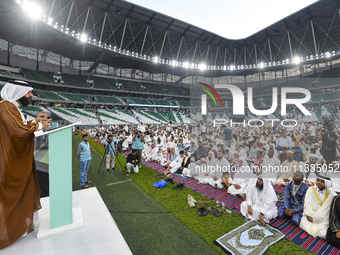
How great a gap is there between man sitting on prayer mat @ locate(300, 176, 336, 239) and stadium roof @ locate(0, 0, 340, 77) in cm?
2121

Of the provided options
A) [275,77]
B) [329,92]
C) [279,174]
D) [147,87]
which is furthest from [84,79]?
[329,92]

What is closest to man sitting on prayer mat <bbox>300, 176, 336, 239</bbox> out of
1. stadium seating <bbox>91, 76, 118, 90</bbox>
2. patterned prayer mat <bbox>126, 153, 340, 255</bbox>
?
patterned prayer mat <bbox>126, 153, 340, 255</bbox>

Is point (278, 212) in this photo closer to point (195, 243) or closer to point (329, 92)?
point (195, 243)

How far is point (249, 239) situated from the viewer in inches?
108

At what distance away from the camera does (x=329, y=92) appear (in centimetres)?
2861

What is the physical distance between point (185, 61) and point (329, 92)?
25.1 meters

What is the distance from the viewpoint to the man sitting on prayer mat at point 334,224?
2612 millimetres

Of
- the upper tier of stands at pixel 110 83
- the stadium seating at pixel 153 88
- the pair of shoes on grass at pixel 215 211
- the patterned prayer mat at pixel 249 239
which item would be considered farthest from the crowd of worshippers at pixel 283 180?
the stadium seating at pixel 153 88

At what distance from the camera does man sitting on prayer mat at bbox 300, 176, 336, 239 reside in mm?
2863

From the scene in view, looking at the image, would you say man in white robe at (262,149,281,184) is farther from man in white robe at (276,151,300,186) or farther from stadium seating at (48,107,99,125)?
stadium seating at (48,107,99,125)

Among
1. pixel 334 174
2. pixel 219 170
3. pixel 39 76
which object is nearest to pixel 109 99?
pixel 39 76

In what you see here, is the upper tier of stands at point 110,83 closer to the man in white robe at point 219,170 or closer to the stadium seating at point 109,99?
the stadium seating at point 109,99

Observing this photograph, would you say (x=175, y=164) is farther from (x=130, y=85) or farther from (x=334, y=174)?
(x=130, y=85)

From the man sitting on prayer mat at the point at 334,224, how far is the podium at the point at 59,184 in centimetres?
372
